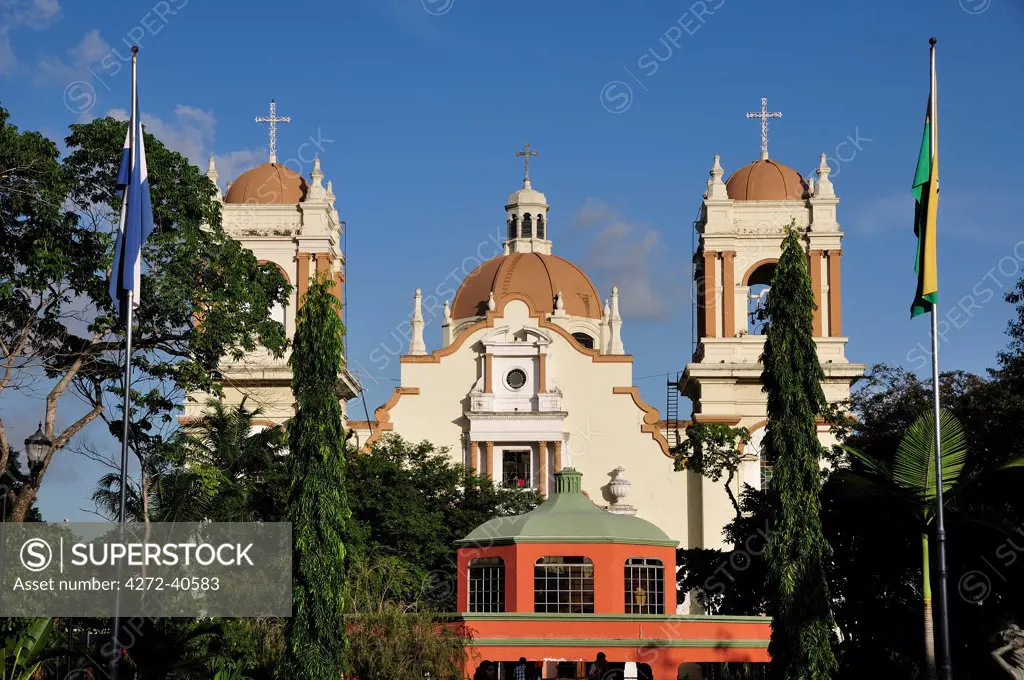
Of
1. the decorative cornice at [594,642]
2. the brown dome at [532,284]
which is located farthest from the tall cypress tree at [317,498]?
the brown dome at [532,284]

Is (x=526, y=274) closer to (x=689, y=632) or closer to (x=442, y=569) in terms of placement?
(x=442, y=569)

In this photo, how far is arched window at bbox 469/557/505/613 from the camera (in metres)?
34.7

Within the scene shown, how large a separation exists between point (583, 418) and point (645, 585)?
997 inches

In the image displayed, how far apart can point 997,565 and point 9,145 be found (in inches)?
864

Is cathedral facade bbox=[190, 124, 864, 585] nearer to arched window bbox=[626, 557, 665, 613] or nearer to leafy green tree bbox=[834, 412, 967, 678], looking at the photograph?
arched window bbox=[626, 557, 665, 613]

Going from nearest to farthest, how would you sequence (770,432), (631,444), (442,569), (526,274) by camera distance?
(770,432)
(442,569)
(631,444)
(526,274)

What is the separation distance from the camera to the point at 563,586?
34.2 m

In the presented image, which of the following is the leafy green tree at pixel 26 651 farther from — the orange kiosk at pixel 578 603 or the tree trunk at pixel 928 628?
the tree trunk at pixel 928 628

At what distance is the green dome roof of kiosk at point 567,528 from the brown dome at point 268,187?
92.1ft

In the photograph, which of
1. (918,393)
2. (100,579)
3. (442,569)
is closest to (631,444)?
(442,569)

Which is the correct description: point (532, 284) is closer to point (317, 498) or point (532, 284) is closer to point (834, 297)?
point (834, 297)

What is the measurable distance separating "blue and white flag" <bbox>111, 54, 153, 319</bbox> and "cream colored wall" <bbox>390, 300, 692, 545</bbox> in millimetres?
33878

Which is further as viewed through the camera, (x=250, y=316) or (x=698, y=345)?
(x=698, y=345)

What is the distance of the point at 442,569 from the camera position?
48.6m
